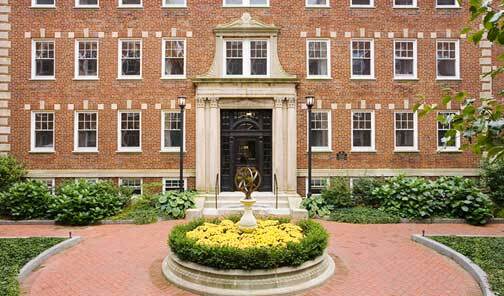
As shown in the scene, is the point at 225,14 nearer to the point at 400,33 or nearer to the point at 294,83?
the point at 294,83

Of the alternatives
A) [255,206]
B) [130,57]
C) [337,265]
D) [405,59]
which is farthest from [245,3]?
[337,265]

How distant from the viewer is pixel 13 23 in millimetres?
17219

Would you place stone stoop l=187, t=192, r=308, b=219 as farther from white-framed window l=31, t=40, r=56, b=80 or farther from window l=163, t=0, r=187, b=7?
white-framed window l=31, t=40, r=56, b=80

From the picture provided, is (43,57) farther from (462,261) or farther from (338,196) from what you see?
(462,261)

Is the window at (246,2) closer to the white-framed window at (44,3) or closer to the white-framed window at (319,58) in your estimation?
the white-framed window at (319,58)

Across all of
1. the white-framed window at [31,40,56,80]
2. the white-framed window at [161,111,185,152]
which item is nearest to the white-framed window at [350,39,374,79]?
the white-framed window at [161,111,185,152]

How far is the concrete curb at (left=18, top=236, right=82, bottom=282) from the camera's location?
7.89m

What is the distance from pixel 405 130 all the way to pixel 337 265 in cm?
1107

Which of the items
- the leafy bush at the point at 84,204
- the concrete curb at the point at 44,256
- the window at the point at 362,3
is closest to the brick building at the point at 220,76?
the window at the point at 362,3

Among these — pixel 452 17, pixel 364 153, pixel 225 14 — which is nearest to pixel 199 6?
pixel 225 14

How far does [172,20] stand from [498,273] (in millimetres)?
15938

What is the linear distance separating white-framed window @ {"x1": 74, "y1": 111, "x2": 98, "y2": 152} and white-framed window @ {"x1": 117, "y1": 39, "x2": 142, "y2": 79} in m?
2.54

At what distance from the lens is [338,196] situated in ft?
49.0

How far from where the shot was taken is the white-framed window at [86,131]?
57.0ft
